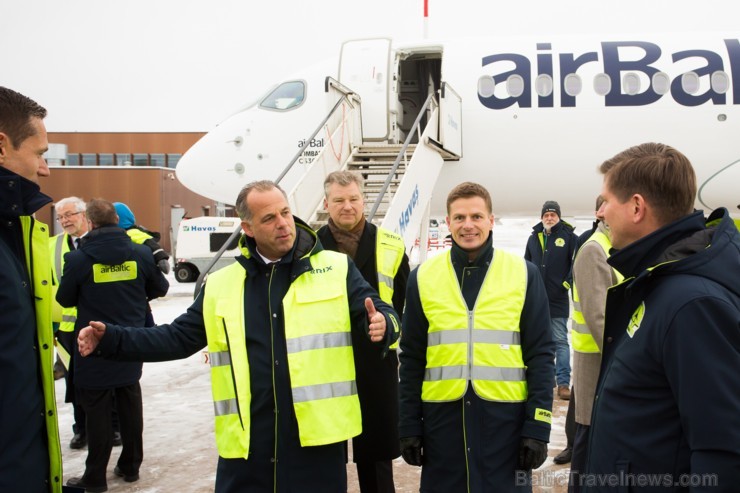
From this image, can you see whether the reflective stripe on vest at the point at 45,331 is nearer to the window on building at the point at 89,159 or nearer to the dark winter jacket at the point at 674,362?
the dark winter jacket at the point at 674,362

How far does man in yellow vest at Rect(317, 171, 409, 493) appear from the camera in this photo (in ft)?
11.1

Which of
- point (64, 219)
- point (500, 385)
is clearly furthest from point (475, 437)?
point (64, 219)

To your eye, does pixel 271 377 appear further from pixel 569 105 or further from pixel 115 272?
pixel 569 105

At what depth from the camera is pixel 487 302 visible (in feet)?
9.38

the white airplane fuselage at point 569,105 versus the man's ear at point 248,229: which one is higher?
the white airplane fuselage at point 569,105

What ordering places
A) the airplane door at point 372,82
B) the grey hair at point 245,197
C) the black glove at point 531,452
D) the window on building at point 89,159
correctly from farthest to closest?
the window on building at point 89,159 → the airplane door at point 372,82 → the grey hair at point 245,197 → the black glove at point 531,452

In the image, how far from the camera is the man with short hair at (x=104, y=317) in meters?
4.42

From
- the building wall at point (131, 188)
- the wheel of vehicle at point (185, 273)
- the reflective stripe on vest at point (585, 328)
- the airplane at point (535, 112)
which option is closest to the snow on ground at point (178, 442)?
the reflective stripe on vest at point (585, 328)

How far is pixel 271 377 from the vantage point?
8.40 ft

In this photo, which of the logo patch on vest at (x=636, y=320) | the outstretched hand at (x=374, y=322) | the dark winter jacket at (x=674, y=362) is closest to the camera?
the dark winter jacket at (x=674, y=362)

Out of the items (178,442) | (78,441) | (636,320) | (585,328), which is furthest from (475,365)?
(78,441)

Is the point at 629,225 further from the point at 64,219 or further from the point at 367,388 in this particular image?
the point at 64,219

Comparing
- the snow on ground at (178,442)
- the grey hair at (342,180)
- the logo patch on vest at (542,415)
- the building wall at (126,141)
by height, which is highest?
the building wall at (126,141)

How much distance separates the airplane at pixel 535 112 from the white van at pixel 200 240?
21.2 feet
